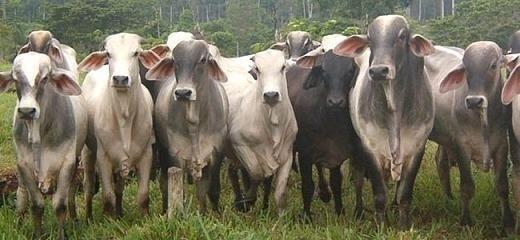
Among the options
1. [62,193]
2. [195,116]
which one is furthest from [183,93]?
[62,193]

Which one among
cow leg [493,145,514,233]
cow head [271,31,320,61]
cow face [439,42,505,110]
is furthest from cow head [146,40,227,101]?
cow leg [493,145,514,233]

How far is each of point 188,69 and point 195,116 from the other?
1.27ft

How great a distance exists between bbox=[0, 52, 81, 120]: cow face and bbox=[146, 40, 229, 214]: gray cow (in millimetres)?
789

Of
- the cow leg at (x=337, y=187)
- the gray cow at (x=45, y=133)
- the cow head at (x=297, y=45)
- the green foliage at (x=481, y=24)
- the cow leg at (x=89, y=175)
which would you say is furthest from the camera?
the green foliage at (x=481, y=24)

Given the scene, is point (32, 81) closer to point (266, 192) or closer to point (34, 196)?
point (34, 196)

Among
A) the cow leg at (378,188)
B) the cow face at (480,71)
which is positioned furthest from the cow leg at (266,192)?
the cow face at (480,71)

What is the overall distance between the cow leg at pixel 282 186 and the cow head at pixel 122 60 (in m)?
1.34

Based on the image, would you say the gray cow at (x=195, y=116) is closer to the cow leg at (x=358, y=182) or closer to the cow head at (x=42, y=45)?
the cow head at (x=42, y=45)

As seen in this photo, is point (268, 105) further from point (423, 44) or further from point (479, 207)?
point (479, 207)

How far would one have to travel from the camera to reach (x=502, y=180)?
558 centimetres

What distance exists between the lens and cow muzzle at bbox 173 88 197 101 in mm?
5168

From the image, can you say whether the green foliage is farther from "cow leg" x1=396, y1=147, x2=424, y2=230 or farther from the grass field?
"cow leg" x1=396, y1=147, x2=424, y2=230

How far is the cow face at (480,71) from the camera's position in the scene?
17.0 feet

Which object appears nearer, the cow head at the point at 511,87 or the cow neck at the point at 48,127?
the cow neck at the point at 48,127
